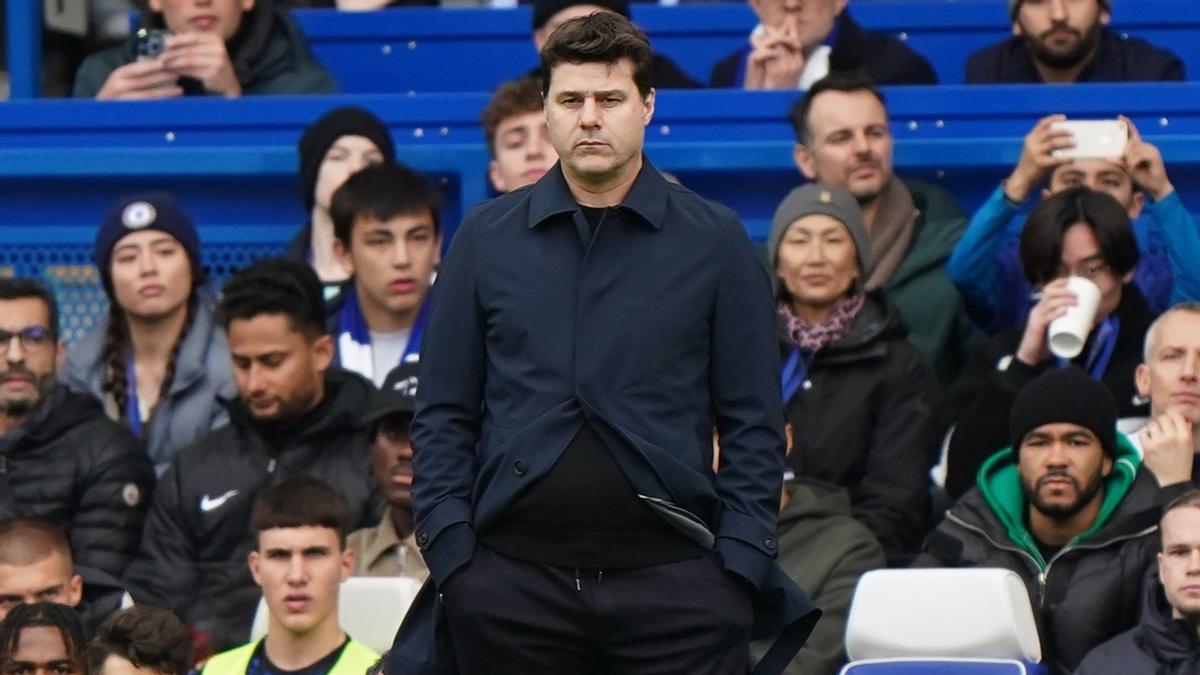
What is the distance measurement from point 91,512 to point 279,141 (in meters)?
1.98

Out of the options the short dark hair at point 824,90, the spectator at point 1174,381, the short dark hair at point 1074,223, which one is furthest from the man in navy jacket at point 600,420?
the short dark hair at point 824,90

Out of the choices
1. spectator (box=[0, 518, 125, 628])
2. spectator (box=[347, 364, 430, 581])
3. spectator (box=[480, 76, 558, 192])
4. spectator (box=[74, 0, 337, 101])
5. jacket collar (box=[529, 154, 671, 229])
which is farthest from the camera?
spectator (box=[74, 0, 337, 101])

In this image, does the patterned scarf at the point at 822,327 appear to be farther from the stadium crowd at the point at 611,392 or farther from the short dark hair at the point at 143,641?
the short dark hair at the point at 143,641

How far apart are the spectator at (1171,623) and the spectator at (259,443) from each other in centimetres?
230

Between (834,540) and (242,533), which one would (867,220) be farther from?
(242,533)

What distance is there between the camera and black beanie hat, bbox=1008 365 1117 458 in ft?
23.8

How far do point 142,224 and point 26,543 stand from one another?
138 centimetres

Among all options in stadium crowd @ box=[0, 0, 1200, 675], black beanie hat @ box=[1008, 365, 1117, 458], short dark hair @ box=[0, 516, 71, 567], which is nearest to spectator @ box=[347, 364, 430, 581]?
stadium crowd @ box=[0, 0, 1200, 675]

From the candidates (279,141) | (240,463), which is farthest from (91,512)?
(279,141)

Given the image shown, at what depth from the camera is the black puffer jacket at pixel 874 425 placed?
25.0 feet

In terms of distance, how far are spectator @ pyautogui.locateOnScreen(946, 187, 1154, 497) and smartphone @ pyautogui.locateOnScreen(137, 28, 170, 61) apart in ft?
11.2

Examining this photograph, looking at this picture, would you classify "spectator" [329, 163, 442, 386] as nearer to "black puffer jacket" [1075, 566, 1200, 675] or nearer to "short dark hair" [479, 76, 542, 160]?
"short dark hair" [479, 76, 542, 160]

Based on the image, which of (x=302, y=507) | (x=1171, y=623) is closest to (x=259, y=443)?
(x=302, y=507)

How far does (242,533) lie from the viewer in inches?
308
